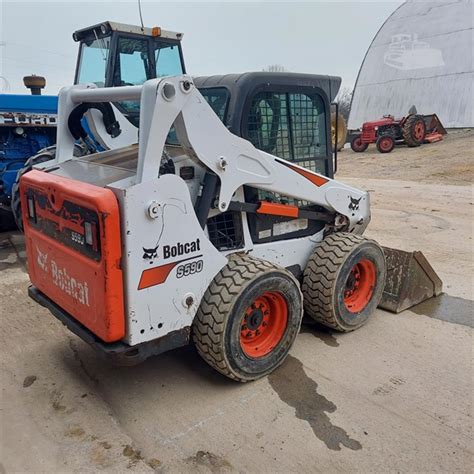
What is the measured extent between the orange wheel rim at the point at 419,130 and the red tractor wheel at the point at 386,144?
944 mm

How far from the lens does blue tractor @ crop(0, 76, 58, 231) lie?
6.91 metres

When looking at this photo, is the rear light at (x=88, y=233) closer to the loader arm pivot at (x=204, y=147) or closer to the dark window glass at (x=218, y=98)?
the loader arm pivot at (x=204, y=147)

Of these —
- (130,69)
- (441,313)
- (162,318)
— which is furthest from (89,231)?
(130,69)

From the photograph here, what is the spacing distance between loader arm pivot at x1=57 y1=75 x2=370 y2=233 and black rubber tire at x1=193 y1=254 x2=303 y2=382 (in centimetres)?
45

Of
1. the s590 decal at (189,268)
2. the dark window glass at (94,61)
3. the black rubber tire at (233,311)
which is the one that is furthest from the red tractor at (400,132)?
the s590 decal at (189,268)

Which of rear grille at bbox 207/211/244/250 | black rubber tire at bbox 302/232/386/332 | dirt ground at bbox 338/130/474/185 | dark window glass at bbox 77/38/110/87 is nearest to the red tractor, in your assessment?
dirt ground at bbox 338/130/474/185

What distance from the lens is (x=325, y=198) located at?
12.8 ft

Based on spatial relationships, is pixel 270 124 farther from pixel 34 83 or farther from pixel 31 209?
pixel 34 83

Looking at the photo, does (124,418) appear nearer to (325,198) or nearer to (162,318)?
(162,318)

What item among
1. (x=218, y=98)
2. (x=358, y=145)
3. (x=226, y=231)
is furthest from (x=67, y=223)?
(x=358, y=145)

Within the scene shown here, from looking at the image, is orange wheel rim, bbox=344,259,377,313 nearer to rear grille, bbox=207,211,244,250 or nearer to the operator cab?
rear grille, bbox=207,211,244,250

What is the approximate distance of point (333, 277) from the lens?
3.73m

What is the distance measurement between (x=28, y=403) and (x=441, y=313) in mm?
3574

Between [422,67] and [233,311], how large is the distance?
1031 inches
